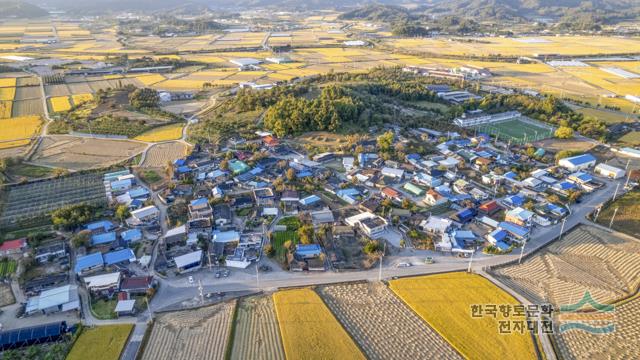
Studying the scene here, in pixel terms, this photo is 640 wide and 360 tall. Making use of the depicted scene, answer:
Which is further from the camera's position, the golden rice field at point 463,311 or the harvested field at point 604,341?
the golden rice field at point 463,311

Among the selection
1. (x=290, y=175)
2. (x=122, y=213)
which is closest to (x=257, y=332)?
(x=122, y=213)

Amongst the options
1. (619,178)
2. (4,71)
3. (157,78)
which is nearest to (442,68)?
(619,178)

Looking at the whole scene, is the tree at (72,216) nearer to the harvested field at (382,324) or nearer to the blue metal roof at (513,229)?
the harvested field at (382,324)

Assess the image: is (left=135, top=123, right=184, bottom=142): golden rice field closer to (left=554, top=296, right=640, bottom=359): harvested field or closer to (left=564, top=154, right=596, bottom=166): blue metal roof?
(left=554, top=296, right=640, bottom=359): harvested field

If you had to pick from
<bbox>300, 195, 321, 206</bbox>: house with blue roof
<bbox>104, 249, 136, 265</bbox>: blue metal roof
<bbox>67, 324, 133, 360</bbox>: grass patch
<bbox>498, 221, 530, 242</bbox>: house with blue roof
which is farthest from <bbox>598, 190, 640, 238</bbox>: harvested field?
<bbox>104, 249, 136, 265</bbox>: blue metal roof

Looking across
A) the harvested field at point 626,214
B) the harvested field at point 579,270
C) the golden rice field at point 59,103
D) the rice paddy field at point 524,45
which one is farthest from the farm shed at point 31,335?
the rice paddy field at point 524,45

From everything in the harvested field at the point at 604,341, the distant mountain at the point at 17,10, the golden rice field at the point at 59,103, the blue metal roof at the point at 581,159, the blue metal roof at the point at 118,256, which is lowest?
the harvested field at the point at 604,341

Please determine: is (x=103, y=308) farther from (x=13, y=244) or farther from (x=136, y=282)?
(x=13, y=244)
